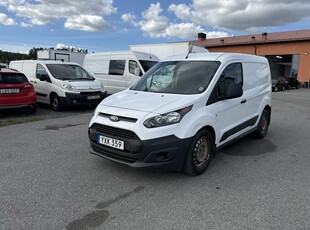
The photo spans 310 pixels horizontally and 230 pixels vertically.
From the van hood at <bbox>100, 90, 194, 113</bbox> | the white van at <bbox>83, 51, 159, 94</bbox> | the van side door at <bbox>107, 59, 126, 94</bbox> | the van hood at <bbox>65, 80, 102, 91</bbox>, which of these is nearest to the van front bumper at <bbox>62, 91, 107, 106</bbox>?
the van hood at <bbox>65, 80, 102, 91</bbox>

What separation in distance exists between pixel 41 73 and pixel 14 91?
2.54m

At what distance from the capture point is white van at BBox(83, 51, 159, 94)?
12.3 m

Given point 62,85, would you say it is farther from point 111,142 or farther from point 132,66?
point 111,142

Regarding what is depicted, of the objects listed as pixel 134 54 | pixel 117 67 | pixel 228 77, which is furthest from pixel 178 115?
pixel 117 67

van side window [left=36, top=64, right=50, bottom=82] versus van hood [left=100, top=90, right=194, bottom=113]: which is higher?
van side window [left=36, top=64, right=50, bottom=82]

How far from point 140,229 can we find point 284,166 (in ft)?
9.67

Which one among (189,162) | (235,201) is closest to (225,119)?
(189,162)

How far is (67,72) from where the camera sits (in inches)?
432

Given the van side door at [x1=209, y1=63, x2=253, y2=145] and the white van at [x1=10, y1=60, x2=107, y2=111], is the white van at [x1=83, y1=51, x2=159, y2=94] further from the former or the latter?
the van side door at [x1=209, y1=63, x2=253, y2=145]

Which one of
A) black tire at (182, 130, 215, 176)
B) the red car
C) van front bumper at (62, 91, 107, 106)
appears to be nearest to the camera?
black tire at (182, 130, 215, 176)

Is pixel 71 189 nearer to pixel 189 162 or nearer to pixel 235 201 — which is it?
pixel 189 162

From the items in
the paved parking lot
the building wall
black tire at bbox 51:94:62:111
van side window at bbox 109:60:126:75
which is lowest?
the paved parking lot

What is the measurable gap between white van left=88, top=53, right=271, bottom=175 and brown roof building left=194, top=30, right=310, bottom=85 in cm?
3138

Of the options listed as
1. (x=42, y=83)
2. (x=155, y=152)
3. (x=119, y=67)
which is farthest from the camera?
(x=119, y=67)
